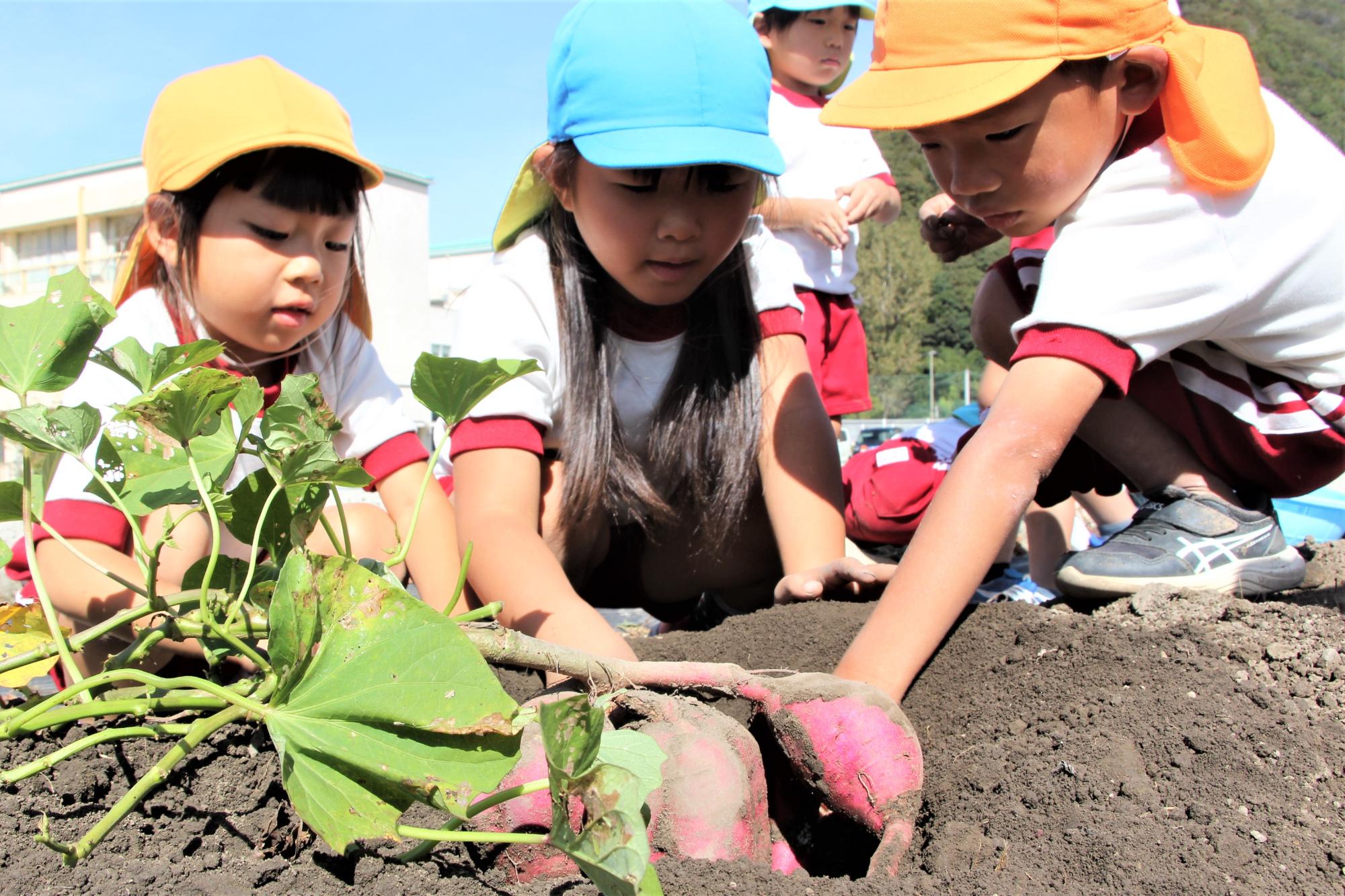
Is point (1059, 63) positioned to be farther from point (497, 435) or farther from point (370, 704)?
point (370, 704)

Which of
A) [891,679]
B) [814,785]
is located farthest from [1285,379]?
[814,785]

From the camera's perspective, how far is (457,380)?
962 mm

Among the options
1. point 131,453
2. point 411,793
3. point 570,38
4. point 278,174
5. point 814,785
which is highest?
point 570,38

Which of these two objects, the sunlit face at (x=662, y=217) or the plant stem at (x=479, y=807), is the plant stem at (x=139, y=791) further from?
the sunlit face at (x=662, y=217)

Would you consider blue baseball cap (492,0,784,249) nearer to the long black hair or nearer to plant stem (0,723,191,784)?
the long black hair

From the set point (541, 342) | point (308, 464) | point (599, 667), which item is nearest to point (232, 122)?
point (541, 342)

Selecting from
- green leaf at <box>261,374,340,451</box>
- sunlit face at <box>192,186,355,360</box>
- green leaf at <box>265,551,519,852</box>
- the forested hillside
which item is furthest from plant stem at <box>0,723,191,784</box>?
the forested hillside

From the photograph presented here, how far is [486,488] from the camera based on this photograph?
1.73 meters

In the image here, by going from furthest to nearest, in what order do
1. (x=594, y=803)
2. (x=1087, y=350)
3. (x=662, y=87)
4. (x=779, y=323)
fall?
(x=779, y=323), (x=662, y=87), (x=1087, y=350), (x=594, y=803)

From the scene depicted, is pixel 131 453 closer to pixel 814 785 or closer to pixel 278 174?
pixel 814 785

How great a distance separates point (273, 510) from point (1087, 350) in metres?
1.10

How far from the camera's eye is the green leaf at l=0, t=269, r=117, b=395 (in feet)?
2.79

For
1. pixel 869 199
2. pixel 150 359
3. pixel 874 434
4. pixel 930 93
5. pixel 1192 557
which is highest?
pixel 930 93

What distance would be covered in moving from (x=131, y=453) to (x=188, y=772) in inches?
11.9
